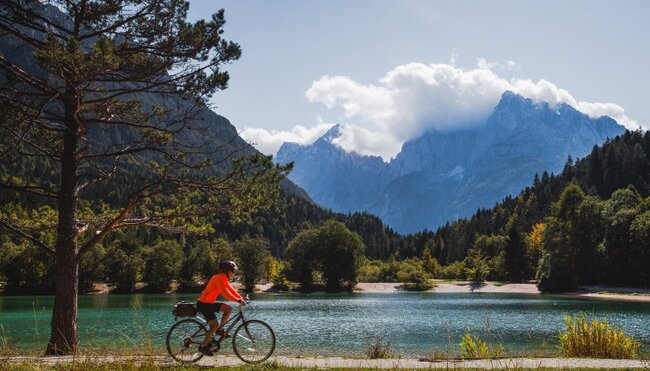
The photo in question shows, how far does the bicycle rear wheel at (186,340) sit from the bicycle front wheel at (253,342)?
3.14 ft

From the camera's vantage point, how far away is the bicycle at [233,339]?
14.2 m

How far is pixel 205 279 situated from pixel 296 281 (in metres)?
19.6

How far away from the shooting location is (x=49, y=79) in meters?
17.2

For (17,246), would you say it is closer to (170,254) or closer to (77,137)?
(170,254)

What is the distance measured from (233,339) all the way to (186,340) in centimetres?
129

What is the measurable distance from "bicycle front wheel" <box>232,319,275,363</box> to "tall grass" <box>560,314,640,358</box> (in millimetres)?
10040

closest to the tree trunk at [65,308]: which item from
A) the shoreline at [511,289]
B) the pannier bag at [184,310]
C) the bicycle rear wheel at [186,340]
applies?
the bicycle rear wheel at [186,340]

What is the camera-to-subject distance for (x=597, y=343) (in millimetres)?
17578

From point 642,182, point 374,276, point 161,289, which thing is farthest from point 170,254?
point 642,182

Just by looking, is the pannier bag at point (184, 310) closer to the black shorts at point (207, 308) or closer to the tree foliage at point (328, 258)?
the black shorts at point (207, 308)

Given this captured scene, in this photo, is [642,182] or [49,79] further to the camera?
[642,182]

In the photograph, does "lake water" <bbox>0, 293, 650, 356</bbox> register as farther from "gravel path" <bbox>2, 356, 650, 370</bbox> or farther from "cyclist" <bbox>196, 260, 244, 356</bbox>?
"cyclist" <bbox>196, 260, 244, 356</bbox>

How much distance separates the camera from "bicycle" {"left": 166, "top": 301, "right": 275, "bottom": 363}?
1418 centimetres

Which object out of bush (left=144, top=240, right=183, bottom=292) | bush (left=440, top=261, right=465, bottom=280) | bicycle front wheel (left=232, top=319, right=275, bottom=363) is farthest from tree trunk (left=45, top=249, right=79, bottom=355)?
bush (left=440, top=261, right=465, bottom=280)
